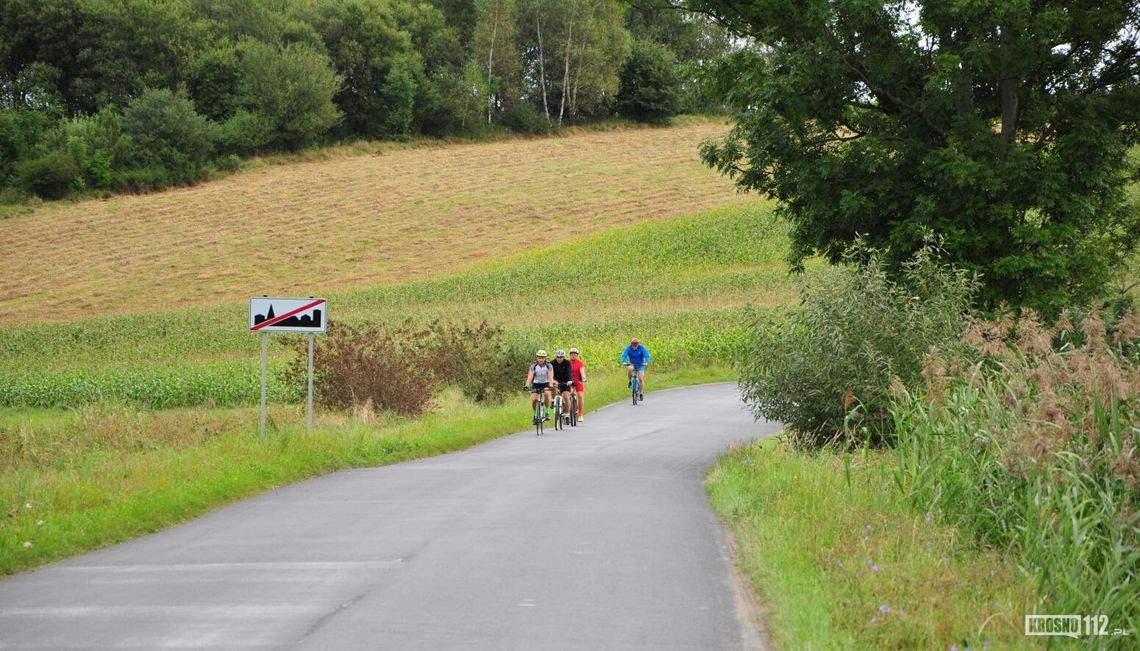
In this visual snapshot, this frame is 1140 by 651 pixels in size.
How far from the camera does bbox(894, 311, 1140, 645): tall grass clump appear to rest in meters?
7.67

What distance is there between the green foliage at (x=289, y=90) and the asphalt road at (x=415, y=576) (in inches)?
2728

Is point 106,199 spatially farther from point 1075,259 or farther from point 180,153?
point 1075,259

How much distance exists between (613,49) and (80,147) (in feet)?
131

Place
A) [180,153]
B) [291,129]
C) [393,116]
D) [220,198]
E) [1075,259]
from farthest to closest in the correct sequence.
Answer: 1. [393,116]
2. [291,129]
3. [180,153]
4. [220,198]
5. [1075,259]

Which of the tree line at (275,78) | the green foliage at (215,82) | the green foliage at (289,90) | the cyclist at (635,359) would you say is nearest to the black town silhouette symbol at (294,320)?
the cyclist at (635,359)

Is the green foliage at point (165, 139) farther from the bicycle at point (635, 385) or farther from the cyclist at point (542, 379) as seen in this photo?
the cyclist at point (542, 379)

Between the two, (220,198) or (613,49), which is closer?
(220,198)

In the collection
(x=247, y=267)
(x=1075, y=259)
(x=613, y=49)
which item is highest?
(x=613, y=49)

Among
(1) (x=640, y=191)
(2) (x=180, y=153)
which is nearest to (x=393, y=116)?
(2) (x=180, y=153)

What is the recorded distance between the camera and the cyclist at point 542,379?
24.6 metres

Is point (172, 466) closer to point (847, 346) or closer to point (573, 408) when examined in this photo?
point (847, 346)

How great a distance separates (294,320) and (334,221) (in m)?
52.1

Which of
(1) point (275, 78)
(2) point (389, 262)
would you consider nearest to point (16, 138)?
(1) point (275, 78)

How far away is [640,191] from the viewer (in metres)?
76.4
